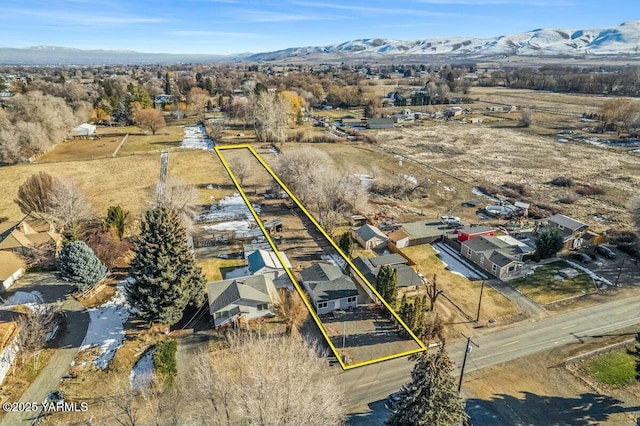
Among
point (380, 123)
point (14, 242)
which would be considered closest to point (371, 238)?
point (14, 242)

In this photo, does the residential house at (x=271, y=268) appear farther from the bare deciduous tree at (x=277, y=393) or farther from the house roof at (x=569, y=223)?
the house roof at (x=569, y=223)

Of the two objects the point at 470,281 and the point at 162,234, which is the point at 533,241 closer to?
the point at 470,281

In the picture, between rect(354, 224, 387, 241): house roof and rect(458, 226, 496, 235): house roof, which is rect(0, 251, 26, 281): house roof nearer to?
rect(354, 224, 387, 241): house roof

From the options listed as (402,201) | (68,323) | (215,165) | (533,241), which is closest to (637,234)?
(533,241)

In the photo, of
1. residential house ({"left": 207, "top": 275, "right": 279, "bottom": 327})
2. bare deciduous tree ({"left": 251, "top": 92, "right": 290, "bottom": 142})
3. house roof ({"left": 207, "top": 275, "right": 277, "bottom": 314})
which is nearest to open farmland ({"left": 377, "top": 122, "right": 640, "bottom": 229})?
bare deciduous tree ({"left": 251, "top": 92, "right": 290, "bottom": 142})

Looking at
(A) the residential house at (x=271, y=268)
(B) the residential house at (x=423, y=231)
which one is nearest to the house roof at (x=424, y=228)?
(B) the residential house at (x=423, y=231)
